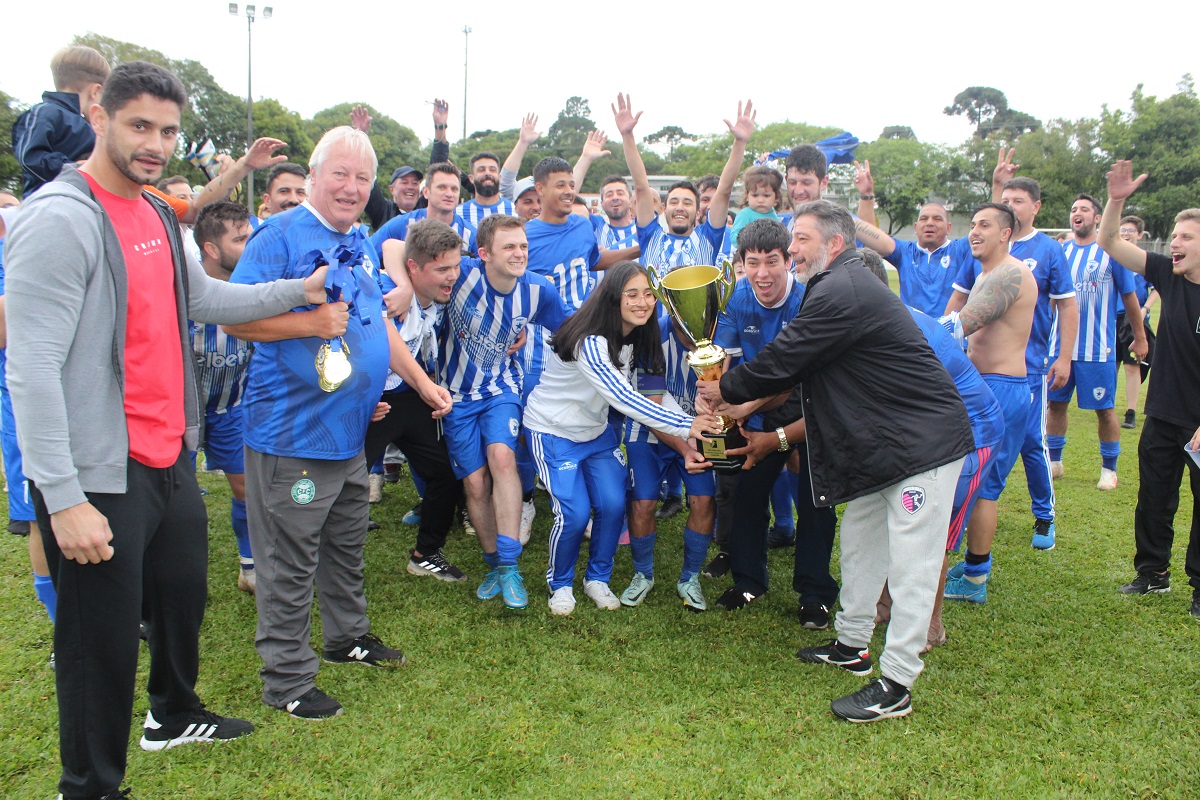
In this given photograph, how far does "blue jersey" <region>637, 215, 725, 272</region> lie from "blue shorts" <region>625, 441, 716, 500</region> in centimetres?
178

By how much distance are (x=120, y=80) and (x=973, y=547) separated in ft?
14.9

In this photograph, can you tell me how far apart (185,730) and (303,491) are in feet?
3.19

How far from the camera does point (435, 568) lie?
15.1 feet

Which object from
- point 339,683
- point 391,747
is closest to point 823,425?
point 391,747

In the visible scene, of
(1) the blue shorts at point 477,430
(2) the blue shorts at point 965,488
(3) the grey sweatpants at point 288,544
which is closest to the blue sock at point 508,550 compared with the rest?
(1) the blue shorts at point 477,430

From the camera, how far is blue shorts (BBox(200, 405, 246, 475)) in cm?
416

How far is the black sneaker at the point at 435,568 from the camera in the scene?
4602 mm

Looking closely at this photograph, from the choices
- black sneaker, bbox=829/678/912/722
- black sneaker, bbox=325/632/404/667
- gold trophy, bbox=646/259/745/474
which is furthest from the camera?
gold trophy, bbox=646/259/745/474

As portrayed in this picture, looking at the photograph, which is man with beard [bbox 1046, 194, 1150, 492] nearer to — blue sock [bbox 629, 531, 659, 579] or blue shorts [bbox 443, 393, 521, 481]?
blue sock [bbox 629, 531, 659, 579]

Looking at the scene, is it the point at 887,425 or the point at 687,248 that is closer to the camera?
the point at 887,425

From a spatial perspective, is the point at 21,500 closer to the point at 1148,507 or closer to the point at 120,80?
the point at 120,80

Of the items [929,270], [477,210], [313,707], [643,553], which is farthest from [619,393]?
[929,270]

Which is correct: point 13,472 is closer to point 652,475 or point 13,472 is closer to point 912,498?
point 652,475

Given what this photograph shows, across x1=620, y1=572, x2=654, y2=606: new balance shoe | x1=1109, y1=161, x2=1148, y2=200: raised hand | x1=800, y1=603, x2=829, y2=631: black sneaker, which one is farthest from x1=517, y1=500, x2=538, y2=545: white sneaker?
x1=1109, y1=161, x2=1148, y2=200: raised hand
